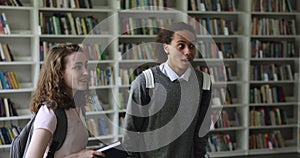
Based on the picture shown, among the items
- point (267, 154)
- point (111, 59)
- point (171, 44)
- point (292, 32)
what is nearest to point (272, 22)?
point (292, 32)

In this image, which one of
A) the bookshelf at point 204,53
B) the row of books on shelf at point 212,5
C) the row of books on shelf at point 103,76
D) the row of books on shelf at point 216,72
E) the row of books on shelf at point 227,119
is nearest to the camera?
the bookshelf at point 204,53

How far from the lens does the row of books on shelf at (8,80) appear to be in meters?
4.48

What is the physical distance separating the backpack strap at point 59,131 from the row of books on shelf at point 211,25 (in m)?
3.82

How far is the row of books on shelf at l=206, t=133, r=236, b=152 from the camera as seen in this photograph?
533 centimetres

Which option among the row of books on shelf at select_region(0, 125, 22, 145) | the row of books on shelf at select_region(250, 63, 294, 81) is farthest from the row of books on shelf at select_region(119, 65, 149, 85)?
the row of books on shelf at select_region(250, 63, 294, 81)

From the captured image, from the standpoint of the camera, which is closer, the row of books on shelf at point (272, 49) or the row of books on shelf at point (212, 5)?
the row of books on shelf at point (212, 5)

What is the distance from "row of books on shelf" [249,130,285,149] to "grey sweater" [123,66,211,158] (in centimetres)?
385

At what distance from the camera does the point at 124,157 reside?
159cm

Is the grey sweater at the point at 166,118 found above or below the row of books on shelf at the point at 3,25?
below

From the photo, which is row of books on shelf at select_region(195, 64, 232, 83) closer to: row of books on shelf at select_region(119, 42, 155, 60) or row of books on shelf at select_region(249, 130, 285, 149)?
row of books on shelf at select_region(119, 42, 155, 60)

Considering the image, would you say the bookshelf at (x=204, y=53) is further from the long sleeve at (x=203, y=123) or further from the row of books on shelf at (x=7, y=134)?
the long sleeve at (x=203, y=123)

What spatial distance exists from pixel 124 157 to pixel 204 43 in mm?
3771

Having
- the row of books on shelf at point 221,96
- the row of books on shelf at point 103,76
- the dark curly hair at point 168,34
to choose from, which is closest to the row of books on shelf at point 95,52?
the row of books on shelf at point 103,76

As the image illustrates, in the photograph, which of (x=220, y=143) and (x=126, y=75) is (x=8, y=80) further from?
(x=220, y=143)
